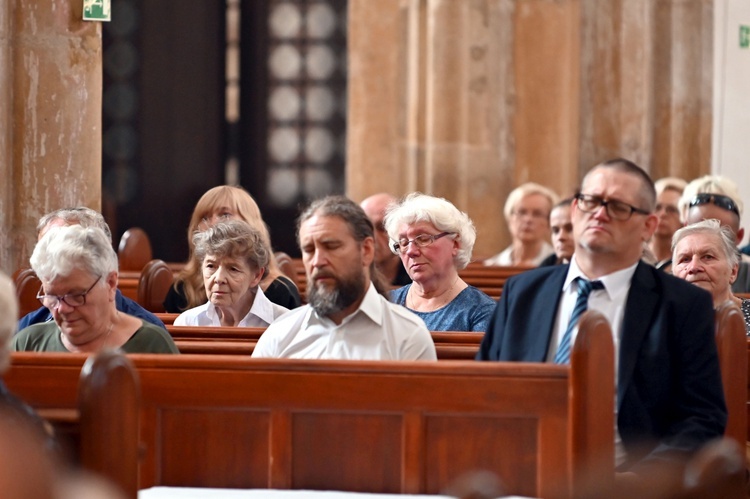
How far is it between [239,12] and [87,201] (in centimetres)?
455

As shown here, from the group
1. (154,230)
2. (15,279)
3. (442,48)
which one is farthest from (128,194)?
(15,279)

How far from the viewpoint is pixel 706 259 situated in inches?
200

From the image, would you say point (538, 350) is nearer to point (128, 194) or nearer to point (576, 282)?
point (576, 282)

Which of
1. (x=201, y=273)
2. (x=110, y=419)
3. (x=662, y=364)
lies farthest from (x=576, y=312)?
(x=201, y=273)

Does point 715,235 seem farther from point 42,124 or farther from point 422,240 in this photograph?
point 42,124

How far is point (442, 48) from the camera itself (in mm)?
10039

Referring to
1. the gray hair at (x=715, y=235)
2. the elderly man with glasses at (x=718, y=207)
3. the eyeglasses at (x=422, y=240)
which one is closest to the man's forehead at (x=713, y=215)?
the elderly man with glasses at (x=718, y=207)

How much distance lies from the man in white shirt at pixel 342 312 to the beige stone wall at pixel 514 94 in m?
5.94

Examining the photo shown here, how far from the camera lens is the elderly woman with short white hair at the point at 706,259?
16.5ft

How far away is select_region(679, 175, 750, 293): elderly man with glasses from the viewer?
658cm

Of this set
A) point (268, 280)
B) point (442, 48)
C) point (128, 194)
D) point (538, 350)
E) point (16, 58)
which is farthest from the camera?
point (128, 194)

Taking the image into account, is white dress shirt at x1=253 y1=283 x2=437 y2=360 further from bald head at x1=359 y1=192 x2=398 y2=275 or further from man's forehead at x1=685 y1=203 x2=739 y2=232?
man's forehead at x1=685 y1=203 x2=739 y2=232

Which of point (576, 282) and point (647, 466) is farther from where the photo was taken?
point (576, 282)

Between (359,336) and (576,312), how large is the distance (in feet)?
2.37
